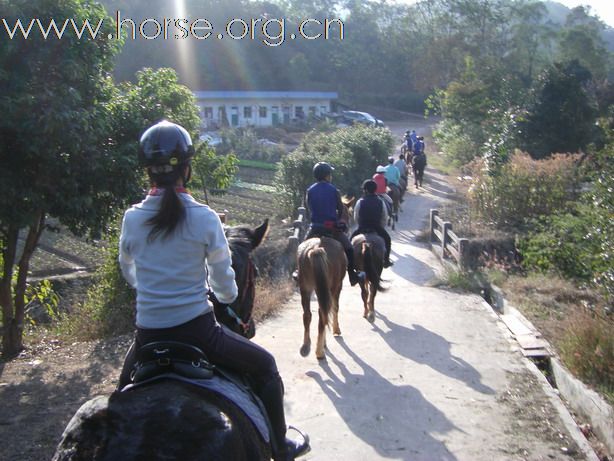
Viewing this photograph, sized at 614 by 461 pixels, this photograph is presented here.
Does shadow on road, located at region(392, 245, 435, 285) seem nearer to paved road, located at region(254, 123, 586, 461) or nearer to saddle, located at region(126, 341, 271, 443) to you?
paved road, located at region(254, 123, 586, 461)

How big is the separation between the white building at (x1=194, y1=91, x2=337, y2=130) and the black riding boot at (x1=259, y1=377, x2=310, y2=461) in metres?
48.7

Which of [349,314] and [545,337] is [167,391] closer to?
[545,337]

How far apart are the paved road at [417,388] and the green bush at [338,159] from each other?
377 inches

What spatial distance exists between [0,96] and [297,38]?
228 feet

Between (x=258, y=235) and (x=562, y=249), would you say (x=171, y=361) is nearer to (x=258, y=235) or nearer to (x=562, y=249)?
(x=258, y=235)

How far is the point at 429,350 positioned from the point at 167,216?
6119 mm

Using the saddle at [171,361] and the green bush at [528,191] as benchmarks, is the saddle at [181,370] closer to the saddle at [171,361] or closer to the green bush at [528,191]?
the saddle at [171,361]

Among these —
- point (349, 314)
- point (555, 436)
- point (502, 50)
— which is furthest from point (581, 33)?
point (555, 436)

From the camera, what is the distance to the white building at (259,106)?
5559cm

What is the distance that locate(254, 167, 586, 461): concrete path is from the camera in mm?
5887

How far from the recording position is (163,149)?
11.9 ft

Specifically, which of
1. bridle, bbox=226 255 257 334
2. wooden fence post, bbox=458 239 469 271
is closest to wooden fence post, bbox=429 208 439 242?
wooden fence post, bbox=458 239 469 271

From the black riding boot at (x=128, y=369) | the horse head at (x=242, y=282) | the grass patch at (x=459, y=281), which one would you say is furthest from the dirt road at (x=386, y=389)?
the black riding boot at (x=128, y=369)

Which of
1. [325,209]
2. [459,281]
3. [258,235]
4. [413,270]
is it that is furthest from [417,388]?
[413,270]
